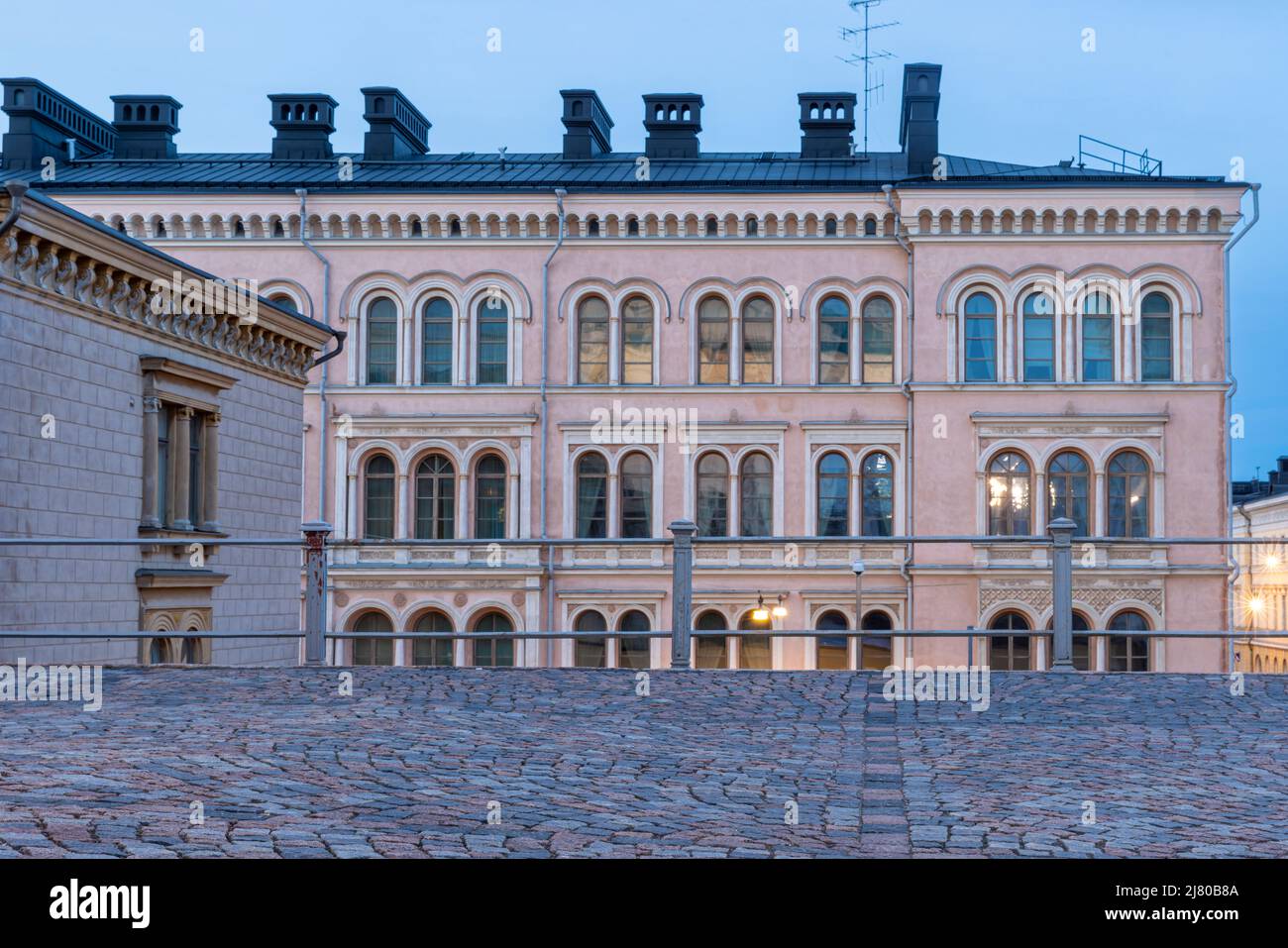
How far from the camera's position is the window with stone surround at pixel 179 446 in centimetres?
2327

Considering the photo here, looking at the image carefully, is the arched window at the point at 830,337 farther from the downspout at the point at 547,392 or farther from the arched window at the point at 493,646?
the arched window at the point at 493,646

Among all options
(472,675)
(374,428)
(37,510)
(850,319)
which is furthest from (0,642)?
(850,319)

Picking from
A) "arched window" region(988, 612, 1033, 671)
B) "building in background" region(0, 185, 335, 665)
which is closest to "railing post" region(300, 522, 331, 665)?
"building in background" region(0, 185, 335, 665)

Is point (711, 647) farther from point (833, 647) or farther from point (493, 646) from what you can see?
point (493, 646)

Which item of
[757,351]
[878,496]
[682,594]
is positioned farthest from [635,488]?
[682,594]

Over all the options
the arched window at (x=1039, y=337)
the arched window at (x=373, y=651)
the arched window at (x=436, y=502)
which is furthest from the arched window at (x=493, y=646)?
the arched window at (x=1039, y=337)

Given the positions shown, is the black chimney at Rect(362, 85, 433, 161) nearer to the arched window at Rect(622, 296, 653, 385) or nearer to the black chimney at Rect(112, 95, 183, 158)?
the black chimney at Rect(112, 95, 183, 158)

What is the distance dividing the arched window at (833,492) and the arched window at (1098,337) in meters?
6.07

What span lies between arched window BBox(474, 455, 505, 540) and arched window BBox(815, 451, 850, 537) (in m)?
7.62

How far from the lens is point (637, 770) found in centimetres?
912

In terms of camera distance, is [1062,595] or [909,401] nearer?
[1062,595]

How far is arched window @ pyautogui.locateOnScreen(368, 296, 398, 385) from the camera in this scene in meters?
39.9

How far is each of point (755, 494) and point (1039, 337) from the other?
7666mm

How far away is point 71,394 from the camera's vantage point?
21.3 m
